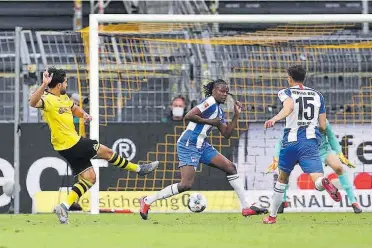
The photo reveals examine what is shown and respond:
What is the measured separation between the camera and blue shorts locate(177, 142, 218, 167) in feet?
46.1

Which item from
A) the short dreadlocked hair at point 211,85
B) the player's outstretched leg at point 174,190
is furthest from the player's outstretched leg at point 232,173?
the short dreadlocked hair at point 211,85

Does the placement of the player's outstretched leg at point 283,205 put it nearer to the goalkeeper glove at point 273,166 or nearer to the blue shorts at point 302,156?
the goalkeeper glove at point 273,166

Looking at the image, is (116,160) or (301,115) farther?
(116,160)

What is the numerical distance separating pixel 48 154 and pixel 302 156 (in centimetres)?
587

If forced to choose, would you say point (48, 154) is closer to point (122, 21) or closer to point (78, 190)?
point (122, 21)

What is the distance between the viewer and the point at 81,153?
1322cm

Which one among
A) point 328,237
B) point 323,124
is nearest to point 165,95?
point 323,124

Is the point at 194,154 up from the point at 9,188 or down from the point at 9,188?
up

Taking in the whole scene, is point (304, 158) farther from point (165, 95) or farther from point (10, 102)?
point (10, 102)

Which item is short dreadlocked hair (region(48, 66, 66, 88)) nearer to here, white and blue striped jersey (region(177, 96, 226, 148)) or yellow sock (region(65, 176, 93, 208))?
yellow sock (region(65, 176, 93, 208))

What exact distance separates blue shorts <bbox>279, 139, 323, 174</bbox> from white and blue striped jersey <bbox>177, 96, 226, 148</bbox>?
170cm

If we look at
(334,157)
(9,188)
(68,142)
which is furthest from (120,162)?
(9,188)

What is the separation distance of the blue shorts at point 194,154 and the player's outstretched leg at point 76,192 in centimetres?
142

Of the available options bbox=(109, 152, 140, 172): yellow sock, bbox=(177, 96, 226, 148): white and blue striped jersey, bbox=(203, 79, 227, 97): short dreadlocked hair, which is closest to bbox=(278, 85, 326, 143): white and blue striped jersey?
bbox=(203, 79, 227, 97): short dreadlocked hair
